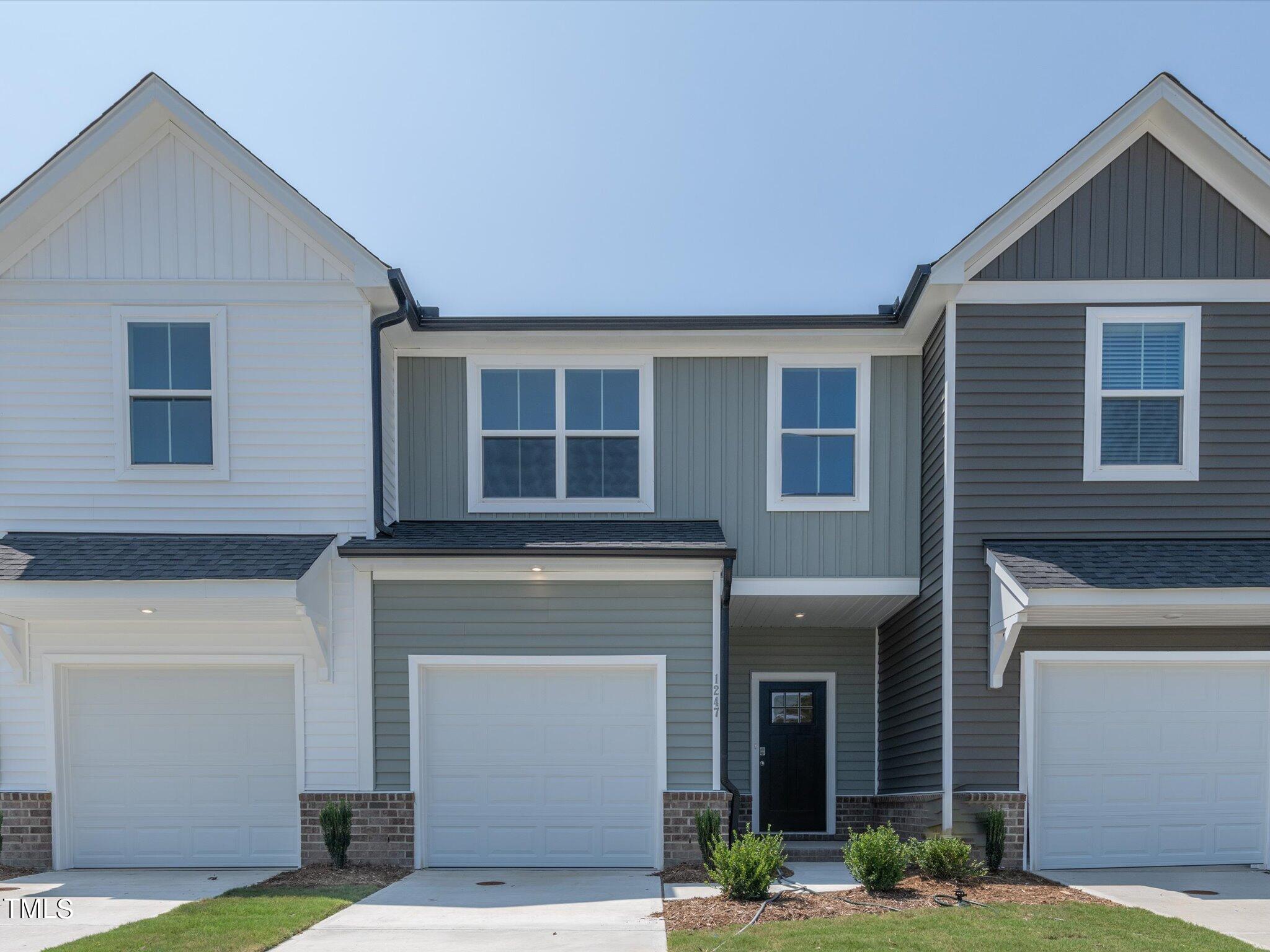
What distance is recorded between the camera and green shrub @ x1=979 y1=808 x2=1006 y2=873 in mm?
9109

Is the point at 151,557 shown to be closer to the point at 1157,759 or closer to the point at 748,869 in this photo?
the point at 748,869

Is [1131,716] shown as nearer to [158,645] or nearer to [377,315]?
[377,315]

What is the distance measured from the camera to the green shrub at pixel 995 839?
9.11m

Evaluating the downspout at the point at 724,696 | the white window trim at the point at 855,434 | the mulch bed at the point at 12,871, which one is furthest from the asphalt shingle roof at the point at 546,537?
the mulch bed at the point at 12,871

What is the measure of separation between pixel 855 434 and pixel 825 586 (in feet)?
5.60

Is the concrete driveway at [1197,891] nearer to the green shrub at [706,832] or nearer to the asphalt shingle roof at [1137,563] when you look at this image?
the asphalt shingle roof at [1137,563]

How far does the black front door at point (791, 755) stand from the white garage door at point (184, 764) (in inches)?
233

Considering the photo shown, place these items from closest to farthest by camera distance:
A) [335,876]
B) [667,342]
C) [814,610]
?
[335,876], [667,342], [814,610]

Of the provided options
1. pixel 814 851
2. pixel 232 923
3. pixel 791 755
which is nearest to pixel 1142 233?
pixel 791 755

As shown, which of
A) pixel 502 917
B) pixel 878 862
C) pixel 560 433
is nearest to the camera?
pixel 502 917

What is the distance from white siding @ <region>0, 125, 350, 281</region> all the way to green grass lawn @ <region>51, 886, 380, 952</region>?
578 centimetres

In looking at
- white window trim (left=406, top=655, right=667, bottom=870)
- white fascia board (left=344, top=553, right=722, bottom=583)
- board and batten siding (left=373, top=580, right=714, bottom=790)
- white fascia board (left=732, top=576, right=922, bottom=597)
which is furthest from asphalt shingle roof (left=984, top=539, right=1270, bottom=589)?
white window trim (left=406, top=655, right=667, bottom=870)

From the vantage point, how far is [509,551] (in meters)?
9.50

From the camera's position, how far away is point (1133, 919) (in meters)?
7.12
